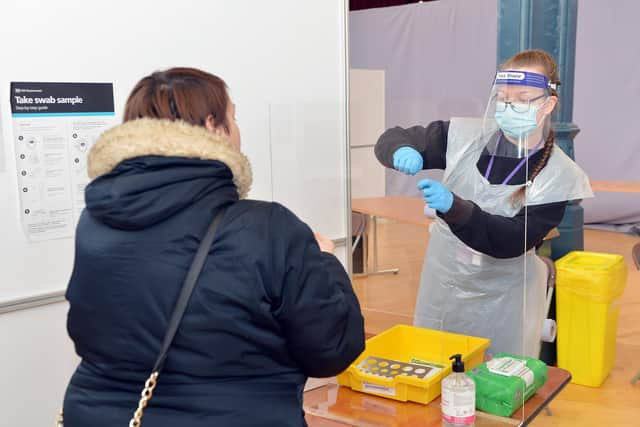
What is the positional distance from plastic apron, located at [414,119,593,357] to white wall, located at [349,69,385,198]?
412 mm

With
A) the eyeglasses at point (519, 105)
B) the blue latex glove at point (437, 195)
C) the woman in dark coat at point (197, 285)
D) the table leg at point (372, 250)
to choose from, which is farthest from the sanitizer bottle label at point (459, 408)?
the table leg at point (372, 250)

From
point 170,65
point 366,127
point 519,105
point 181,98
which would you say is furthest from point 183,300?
point 366,127

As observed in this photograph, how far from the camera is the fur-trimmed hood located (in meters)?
1.00

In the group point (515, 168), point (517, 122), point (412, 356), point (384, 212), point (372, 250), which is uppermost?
point (517, 122)

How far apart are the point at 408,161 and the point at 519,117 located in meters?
0.33

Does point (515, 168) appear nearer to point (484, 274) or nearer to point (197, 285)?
point (484, 274)

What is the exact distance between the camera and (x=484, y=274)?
1729 mm

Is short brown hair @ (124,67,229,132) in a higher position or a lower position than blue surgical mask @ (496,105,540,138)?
higher

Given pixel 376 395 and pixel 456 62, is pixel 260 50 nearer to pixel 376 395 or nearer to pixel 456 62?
pixel 456 62

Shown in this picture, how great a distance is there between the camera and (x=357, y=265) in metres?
2.40

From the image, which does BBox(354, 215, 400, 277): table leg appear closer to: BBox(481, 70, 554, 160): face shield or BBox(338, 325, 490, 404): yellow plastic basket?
BBox(338, 325, 490, 404): yellow plastic basket

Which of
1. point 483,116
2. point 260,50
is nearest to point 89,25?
point 260,50

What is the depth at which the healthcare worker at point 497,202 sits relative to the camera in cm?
156

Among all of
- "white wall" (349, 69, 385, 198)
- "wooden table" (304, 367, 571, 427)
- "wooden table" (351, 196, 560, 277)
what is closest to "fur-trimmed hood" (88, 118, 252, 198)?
"wooden table" (304, 367, 571, 427)
